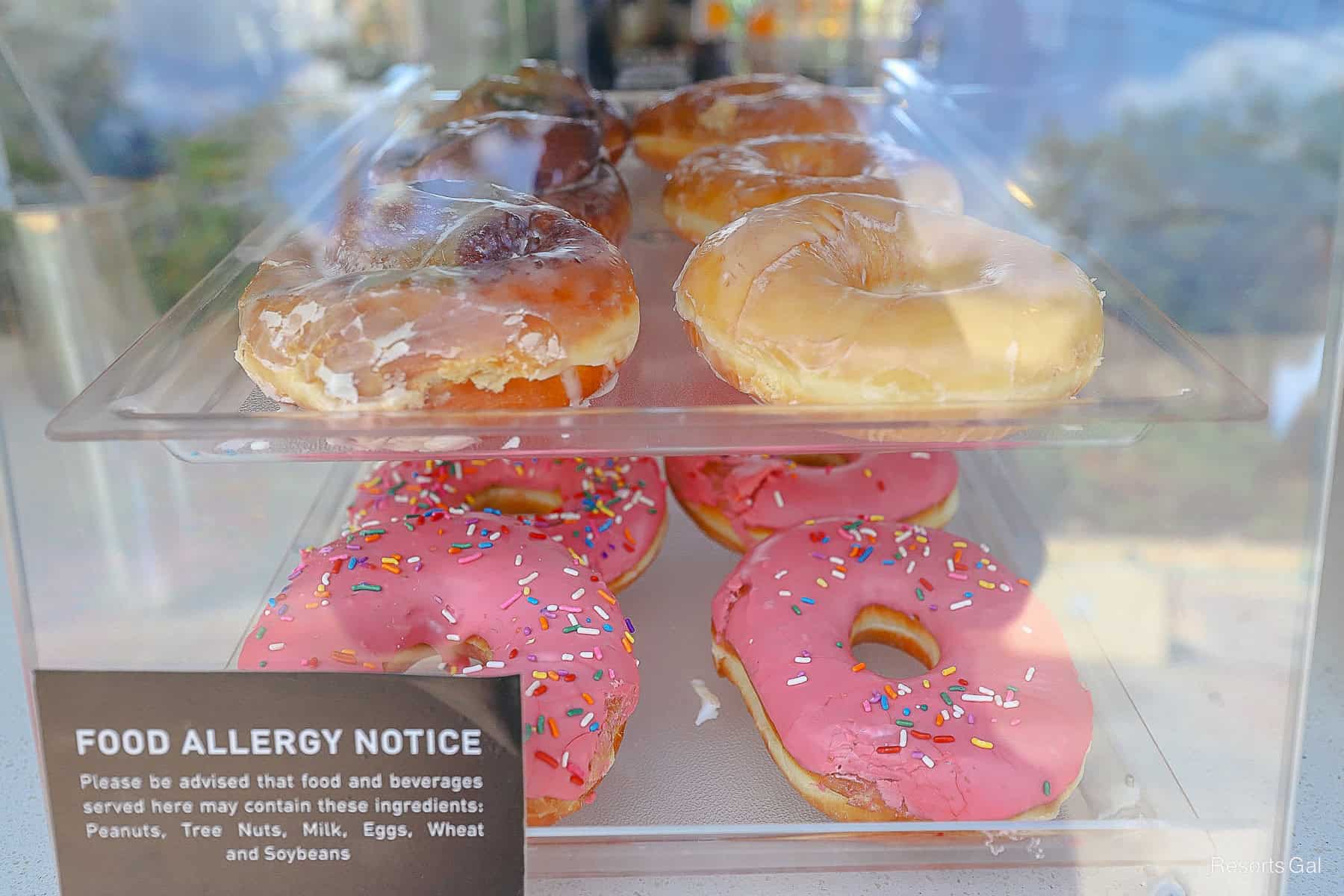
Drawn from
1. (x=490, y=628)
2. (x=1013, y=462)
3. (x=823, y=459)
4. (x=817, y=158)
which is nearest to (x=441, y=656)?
(x=490, y=628)

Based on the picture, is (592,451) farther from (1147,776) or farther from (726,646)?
(1147,776)

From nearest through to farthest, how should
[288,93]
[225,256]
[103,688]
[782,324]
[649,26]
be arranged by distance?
[103,688], [782,324], [225,256], [288,93], [649,26]

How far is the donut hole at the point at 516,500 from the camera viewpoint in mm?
1416

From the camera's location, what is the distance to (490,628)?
1.07 m

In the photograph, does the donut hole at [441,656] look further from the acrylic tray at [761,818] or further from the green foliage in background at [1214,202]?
the green foliage in background at [1214,202]

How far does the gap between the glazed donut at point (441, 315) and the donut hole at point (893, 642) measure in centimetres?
43

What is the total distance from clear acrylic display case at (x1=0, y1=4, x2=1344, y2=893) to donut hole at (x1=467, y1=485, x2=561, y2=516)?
16 cm

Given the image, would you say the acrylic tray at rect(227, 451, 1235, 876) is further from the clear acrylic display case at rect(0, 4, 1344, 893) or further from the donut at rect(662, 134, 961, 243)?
the donut at rect(662, 134, 961, 243)

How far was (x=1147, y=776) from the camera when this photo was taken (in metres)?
1.09

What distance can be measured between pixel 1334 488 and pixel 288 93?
1527 mm

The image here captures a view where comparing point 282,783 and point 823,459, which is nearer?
point 282,783

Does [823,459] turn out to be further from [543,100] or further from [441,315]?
[441,315]

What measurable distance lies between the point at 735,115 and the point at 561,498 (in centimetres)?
68

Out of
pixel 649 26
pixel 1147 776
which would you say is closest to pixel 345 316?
pixel 1147 776
